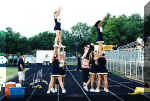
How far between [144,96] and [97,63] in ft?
8.28

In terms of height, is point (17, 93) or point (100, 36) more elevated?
point (100, 36)

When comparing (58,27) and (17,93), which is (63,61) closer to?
(58,27)

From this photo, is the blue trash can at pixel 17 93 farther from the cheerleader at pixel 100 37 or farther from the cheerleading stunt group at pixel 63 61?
the cheerleader at pixel 100 37

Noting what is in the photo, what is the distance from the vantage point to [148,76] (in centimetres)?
2220

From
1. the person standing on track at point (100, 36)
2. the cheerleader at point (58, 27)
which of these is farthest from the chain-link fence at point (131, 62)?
the cheerleader at point (58, 27)

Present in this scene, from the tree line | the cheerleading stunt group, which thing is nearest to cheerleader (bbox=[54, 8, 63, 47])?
the cheerleading stunt group

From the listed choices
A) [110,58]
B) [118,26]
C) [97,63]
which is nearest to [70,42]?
[118,26]

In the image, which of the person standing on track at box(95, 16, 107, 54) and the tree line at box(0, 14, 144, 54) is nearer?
the person standing on track at box(95, 16, 107, 54)

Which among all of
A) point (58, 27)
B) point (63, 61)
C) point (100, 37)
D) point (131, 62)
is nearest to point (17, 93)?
point (63, 61)

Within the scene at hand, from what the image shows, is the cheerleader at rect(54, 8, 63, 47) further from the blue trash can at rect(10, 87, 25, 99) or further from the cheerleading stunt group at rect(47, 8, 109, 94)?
the blue trash can at rect(10, 87, 25, 99)

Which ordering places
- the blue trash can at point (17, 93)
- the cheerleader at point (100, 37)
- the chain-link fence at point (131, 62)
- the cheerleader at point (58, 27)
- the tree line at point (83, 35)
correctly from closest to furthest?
the blue trash can at point (17, 93)
the cheerleader at point (58, 27)
the cheerleader at point (100, 37)
the chain-link fence at point (131, 62)
the tree line at point (83, 35)

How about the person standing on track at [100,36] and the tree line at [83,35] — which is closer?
the person standing on track at [100,36]

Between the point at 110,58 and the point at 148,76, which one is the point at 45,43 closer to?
the point at 110,58

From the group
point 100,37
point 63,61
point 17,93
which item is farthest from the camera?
point 100,37
